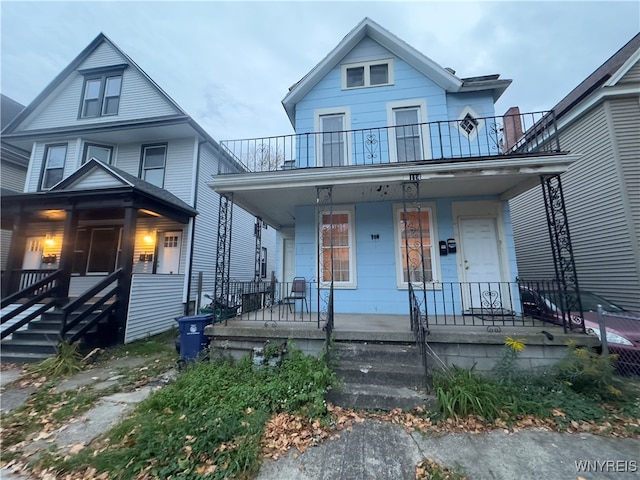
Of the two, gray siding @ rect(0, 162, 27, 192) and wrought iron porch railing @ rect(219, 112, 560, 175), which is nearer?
wrought iron porch railing @ rect(219, 112, 560, 175)

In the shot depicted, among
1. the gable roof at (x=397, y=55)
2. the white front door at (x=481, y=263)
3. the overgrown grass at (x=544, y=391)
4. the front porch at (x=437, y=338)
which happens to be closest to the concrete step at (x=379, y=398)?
the overgrown grass at (x=544, y=391)

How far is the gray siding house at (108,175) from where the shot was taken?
27.1 feet

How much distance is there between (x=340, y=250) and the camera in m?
6.96

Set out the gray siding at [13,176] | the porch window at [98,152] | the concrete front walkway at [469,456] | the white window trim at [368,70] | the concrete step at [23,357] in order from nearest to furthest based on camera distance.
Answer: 1. the concrete front walkway at [469,456]
2. the concrete step at [23,357]
3. the white window trim at [368,70]
4. the porch window at [98,152]
5. the gray siding at [13,176]

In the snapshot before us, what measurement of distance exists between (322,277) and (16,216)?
986cm

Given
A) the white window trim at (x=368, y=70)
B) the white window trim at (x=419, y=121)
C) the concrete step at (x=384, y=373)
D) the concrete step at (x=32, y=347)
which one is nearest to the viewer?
the concrete step at (x=384, y=373)

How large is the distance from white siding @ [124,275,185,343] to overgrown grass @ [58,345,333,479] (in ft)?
12.3

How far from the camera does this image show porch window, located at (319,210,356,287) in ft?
22.3

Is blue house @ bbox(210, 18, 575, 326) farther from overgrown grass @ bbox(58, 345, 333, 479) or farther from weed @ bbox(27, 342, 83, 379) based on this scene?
weed @ bbox(27, 342, 83, 379)

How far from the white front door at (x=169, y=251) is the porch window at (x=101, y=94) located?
565cm

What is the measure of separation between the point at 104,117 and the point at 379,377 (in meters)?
13.4

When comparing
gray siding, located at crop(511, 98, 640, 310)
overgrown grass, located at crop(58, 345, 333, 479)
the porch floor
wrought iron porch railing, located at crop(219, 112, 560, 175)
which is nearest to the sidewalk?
overgrown grass, located at crop(58, 345, 333, 479)

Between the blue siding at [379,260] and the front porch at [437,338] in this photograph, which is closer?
the front porch at [437,338]

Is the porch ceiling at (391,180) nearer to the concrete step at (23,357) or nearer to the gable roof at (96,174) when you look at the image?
the gable roof at (96,174)
